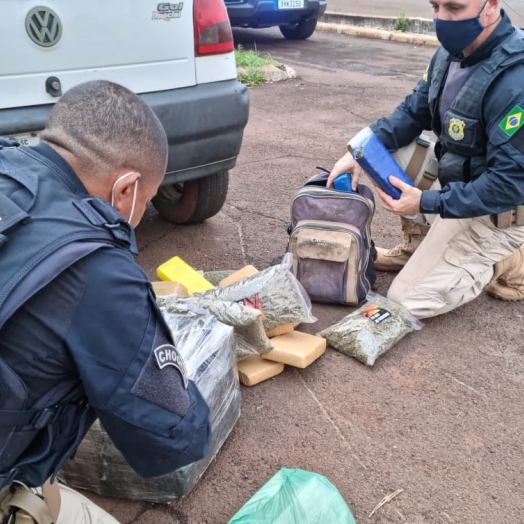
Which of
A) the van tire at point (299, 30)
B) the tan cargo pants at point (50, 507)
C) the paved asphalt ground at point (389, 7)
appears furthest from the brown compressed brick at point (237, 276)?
the paved asphalt ground at point (389, 7)

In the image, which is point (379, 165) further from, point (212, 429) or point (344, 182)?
point (212, 429)

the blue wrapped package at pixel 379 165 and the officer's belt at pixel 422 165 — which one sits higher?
the blue wrapped package at pixel 379 165

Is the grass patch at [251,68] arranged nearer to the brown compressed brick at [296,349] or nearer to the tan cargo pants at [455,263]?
the tan cargo pants at [455,263]

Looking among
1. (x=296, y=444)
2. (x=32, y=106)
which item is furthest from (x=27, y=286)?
(x=32, y=106)

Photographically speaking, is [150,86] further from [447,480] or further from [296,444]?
[447,480]

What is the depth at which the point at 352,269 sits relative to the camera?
121 inches

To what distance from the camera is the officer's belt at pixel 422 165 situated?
328 centimetres

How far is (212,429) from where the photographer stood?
2.11 metres

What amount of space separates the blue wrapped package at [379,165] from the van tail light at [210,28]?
84 cm

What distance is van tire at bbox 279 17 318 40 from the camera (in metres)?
11.0

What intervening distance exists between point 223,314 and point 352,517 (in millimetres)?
883

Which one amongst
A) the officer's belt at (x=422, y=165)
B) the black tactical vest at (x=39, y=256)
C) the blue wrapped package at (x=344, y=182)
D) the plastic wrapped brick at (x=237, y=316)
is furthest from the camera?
the officer's belt at (x=422, y=165)

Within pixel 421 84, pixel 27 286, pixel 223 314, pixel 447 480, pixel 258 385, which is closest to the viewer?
pixel 27 286

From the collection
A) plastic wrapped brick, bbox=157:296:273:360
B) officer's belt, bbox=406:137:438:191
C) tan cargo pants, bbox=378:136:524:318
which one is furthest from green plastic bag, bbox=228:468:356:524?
officer's belt, bbox=406:137:438:191
